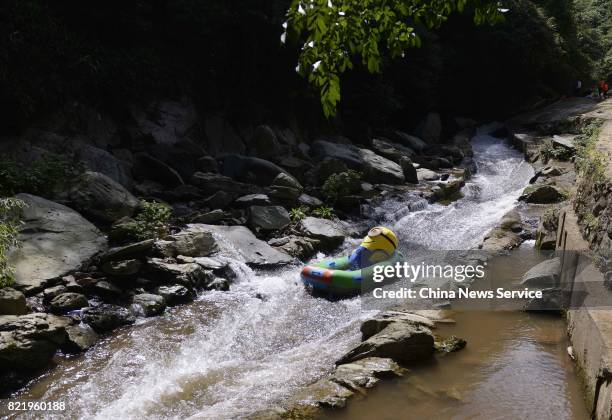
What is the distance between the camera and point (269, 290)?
8703mm

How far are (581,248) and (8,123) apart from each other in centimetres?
1122

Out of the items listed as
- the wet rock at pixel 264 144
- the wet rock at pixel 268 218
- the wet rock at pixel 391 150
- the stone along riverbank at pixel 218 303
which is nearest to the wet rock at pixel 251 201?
the stone along riverbank at pixel 218 303

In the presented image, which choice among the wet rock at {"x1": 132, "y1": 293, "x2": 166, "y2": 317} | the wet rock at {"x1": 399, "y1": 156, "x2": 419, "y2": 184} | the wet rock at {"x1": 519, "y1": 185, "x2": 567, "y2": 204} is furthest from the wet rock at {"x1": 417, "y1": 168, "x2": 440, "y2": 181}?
the wet rock at {"x1": 132, "y1": 293, "x2": 166, "y2": 317}

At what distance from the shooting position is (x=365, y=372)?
219 inches

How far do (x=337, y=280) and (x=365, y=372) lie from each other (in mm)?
2897

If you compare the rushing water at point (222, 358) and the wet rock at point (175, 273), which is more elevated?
the wet rock at point (175, 273)

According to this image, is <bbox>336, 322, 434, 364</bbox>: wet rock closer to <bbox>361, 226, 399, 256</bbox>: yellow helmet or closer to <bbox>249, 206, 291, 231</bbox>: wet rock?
<bbox>361, 226, 399, 256</bbox>: yellow helmet

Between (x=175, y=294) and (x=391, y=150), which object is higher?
(x=391, y=150)

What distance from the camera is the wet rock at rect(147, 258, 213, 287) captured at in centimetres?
824

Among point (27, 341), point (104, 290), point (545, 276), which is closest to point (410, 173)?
point (545, 276)

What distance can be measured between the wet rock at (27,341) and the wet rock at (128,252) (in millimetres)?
1824

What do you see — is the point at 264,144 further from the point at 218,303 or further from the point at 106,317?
the point at 106,317

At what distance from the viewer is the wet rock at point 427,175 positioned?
16.0m

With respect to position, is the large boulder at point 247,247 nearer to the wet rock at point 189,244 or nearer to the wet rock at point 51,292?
the wet rock at point 189,244
